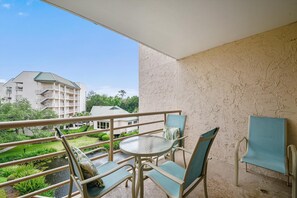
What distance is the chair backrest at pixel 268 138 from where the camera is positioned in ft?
6.31

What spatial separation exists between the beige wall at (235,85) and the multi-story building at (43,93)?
48.2ft

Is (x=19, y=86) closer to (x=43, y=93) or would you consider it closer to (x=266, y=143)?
(x=43, y=93)

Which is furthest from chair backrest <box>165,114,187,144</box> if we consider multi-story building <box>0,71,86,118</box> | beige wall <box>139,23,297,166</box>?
multi-story building <box>0,71,86,118</box>

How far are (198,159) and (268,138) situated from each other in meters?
1.60

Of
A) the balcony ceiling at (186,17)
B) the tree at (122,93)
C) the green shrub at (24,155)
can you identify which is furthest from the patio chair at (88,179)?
the tree at (122,93)

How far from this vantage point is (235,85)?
98.6 inches

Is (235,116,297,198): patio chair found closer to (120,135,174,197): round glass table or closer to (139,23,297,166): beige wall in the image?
(139,23,297,166): beige wall

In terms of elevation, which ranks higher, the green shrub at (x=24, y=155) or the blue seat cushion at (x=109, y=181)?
the blue seat cushion at (x=109, y=181)

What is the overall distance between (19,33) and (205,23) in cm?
2480

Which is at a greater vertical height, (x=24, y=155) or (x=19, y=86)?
(x=19, y=86)

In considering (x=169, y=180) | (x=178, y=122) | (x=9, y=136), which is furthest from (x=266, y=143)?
(x=9, y=136)

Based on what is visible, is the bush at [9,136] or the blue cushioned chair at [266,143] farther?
the bush at [9,136]

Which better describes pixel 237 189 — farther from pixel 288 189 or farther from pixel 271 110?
pixel 271 110

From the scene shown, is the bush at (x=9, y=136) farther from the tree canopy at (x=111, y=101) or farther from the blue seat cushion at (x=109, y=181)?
the tree canopy at (x=111, y=101)
